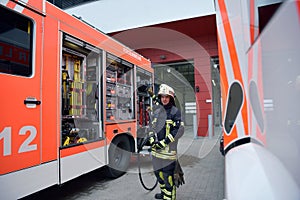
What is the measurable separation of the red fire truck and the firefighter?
1.14 metres

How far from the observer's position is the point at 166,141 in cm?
276

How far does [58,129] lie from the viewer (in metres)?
A: 2.71

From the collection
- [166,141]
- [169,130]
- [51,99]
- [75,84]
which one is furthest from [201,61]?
[51,99]

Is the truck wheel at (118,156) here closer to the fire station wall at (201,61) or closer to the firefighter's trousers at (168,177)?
the firefighter's trousers at (168,177)

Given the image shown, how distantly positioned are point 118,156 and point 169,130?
2.06 m

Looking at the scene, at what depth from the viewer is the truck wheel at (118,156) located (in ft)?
13.5

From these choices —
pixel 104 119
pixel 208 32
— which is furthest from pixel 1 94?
pixel 208 32

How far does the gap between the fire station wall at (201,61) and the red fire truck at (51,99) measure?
696 centimetres

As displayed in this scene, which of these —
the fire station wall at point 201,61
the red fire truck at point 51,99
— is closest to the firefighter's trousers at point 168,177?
the red fire truck at point 51,99

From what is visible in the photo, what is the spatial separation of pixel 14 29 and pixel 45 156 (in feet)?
4.84

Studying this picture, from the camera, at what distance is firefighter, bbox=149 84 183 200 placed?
2.82 meters

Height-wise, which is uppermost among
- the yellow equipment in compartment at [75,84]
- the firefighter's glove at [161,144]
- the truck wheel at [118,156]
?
the yellow equipment in compartment at [75,84]

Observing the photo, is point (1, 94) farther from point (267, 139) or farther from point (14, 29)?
point (267, 139)

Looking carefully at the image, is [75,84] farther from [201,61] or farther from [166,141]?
[201,61]
